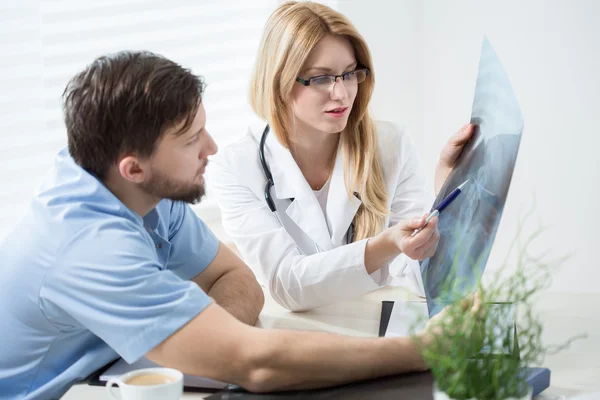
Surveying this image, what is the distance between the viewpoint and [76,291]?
1259mm

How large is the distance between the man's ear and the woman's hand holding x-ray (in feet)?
1.98

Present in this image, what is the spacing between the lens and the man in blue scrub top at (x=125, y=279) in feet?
4.01

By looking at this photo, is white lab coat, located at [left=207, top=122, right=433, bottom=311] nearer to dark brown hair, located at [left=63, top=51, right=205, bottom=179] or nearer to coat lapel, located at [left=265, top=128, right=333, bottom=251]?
coat lapel, located at [left=265, top=128, right=333, bottom=251]

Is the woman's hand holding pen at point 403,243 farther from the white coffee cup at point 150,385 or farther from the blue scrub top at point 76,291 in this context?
the white coffee cup at point 150,385

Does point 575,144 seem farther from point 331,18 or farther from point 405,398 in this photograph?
point 405,398

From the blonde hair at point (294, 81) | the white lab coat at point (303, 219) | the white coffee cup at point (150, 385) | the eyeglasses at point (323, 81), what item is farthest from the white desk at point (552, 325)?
the eyeglasses at point (323, 81)

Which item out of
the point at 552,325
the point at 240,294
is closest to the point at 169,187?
the point at 240,294

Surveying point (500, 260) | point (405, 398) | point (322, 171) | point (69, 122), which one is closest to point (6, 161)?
point (322, 171)

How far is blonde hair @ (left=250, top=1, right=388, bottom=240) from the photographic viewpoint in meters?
2.02

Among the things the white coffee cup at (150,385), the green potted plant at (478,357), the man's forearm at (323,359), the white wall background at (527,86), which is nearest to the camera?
the green potted plant at (478,357)

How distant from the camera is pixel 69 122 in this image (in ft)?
4.65

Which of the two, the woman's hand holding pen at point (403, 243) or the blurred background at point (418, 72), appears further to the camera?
the blurred background at point (418, 72)

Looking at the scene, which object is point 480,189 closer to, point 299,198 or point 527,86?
point 299,198

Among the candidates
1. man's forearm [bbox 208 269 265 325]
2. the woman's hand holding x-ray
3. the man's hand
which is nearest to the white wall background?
the man's hand
